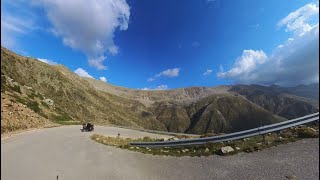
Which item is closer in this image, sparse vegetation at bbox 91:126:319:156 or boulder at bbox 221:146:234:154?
sparse vegetation at bbox 91:126:319:156

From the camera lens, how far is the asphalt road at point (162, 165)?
14.3 metres

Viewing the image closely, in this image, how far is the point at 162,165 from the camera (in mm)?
18141

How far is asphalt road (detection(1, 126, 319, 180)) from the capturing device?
47.0 ft

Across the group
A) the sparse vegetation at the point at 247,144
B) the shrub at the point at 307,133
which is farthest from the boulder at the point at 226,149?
the shrub at the point at 307,133

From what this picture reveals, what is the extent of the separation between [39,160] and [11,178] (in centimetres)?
503

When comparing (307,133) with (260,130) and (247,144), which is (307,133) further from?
(247,144)

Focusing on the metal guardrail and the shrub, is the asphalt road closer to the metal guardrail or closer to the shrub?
the shrub

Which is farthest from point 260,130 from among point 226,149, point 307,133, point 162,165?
point 162,165

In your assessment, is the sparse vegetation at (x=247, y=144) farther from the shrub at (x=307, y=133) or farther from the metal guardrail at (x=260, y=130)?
the metal guardrail at (x=260, y=130)

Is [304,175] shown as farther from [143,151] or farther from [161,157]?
[143,151]

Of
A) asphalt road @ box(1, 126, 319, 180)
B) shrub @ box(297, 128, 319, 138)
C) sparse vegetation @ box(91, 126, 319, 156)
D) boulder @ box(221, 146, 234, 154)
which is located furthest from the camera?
boulder @ box(221, 146, 234, 154)

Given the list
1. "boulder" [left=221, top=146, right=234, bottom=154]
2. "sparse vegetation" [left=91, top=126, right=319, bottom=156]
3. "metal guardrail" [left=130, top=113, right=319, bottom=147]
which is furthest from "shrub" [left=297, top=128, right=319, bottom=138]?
"boulder" [left=221, top=146, right=234, bottom=154]

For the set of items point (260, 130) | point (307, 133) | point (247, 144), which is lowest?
point (247, 144)

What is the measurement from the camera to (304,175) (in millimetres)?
12945
